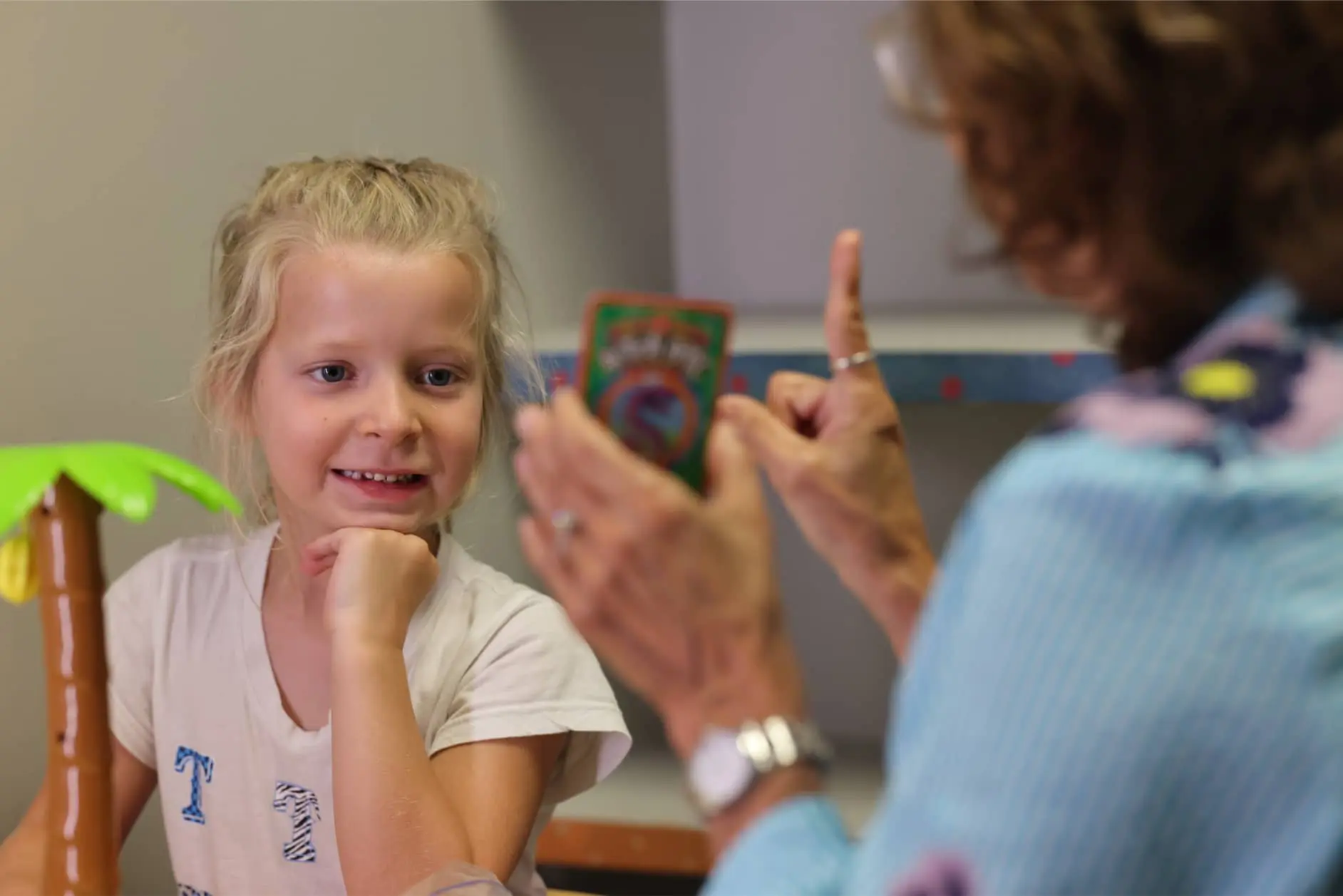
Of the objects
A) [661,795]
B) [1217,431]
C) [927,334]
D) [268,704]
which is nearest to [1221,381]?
[1217,431]

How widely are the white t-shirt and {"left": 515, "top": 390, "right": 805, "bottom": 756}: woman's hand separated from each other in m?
0.39

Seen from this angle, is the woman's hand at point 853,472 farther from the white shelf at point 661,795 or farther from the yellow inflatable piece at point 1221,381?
the white shelf at point 661,795

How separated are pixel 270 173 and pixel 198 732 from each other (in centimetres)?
43

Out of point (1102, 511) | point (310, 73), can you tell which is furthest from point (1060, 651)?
point (310, 73)

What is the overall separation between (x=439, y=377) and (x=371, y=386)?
0.06 m

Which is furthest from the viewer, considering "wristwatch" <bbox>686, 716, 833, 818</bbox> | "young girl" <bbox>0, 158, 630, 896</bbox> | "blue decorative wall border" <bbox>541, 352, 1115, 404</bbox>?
"blue decorative wall border" <bbox>541, 352, 1115, 404</bbox>

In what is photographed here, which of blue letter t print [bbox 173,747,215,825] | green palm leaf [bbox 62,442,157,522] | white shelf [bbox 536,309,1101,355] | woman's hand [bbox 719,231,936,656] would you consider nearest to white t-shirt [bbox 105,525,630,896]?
blue letter t print [bbox 173,747,215,825]

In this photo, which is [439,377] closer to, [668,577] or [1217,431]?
[668,577]

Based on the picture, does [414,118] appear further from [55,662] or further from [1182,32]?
[1182,32]

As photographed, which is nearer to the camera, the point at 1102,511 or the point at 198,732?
the point at 1102,511

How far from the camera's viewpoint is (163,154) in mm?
1212

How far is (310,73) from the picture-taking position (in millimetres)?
1344

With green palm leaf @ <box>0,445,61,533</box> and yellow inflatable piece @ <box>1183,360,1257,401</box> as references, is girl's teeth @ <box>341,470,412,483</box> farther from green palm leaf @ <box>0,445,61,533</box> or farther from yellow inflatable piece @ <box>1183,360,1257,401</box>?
yellow inflatable piece @ <box>1183,360,1257,401</box>

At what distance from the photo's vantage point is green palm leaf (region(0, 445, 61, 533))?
0.63m
